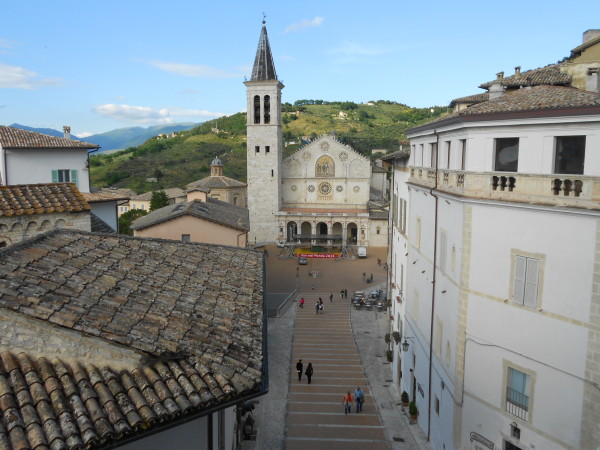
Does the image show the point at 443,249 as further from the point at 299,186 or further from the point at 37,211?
the point at 299,186

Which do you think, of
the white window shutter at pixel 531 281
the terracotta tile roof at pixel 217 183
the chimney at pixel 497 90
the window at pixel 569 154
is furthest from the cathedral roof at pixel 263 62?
the white window shutter at pixel 531 281

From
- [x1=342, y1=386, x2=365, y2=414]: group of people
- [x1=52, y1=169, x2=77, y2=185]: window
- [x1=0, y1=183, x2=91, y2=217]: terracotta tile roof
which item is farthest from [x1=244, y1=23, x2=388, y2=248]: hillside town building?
[x1=0, y1=183, x2=91, y2=217]: terracotta tile roof

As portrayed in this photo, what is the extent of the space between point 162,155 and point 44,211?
360 feet

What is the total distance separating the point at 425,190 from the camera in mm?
16625

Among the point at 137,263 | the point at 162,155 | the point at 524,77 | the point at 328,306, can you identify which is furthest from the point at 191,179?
the point at 137,263

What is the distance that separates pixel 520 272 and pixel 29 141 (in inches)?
880

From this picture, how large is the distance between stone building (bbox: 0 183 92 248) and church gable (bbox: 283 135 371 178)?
2034 inches

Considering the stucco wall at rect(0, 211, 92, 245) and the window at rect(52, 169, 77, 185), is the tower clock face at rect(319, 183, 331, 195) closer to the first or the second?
the window at rect(52, 169, 77, 185)

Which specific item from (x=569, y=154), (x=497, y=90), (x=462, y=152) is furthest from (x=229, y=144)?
(x=569, y=154)

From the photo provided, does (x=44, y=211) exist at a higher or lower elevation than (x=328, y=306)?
higher

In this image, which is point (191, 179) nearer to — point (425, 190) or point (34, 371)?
point (425, 190)

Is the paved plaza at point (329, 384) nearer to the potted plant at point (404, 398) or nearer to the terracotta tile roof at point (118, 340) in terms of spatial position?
the potted plant at point (404, 398)

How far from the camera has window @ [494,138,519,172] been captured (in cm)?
1163

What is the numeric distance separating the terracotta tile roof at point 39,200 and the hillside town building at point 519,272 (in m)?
9.73
